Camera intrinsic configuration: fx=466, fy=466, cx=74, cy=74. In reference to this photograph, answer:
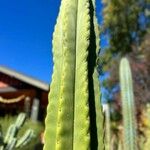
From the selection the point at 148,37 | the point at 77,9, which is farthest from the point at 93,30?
the point at 148,37

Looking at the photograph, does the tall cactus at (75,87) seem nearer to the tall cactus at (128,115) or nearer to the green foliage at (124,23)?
the tall cactus at (128,115)

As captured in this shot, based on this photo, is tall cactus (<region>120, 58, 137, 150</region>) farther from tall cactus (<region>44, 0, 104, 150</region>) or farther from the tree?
the tree

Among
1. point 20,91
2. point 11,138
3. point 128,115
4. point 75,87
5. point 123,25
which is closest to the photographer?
point 75,87

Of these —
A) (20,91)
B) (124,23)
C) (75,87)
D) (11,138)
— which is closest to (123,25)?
(124,23)

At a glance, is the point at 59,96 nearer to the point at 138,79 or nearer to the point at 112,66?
the point at 138,79

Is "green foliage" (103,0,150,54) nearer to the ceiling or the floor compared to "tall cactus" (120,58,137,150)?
nearer to the ceiling

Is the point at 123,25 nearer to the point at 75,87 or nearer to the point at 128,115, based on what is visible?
the point at 128,115

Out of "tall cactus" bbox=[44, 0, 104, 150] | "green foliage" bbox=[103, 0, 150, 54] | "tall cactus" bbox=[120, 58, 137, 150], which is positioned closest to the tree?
"green foliage" bbox=[103, 0, 150, 54]
